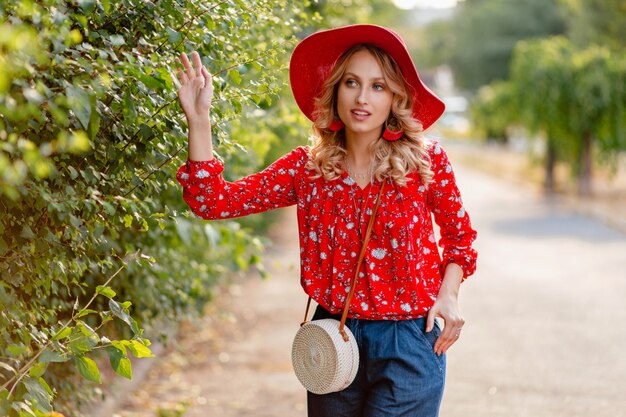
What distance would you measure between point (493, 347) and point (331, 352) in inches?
182

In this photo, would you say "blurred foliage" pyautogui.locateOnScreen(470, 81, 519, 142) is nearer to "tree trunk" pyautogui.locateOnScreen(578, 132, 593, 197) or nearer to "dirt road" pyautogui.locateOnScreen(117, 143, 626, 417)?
"tree trunk" pyautogui.locateOnScreen(578, 132, 593, 197)

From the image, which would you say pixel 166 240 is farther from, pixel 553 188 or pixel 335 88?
pixel 553 188

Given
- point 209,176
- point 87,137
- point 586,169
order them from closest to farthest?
point 87,137 < point 209,176 < point 586,169

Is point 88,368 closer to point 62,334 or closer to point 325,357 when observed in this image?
point 62,334

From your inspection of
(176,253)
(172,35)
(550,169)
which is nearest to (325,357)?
(172,35)

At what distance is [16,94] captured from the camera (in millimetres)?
1948

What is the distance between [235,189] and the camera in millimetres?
2947

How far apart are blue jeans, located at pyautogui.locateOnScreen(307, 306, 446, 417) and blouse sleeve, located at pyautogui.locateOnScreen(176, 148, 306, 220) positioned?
419 millimetres

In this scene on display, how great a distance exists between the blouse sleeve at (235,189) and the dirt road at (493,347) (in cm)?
183

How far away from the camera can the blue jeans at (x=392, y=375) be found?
290 cm

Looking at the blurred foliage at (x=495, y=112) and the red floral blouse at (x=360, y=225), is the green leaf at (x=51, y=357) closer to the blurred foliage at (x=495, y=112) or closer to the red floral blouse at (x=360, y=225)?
the red floral blouse at (x=360, y=225)

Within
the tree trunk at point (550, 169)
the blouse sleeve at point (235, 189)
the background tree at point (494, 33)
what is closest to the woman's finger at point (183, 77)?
the blouse sleeve at point (235, 189)

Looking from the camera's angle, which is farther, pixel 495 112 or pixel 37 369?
pixel 495 112

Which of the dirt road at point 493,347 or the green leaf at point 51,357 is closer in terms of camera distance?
the green leaf at point 51,357
